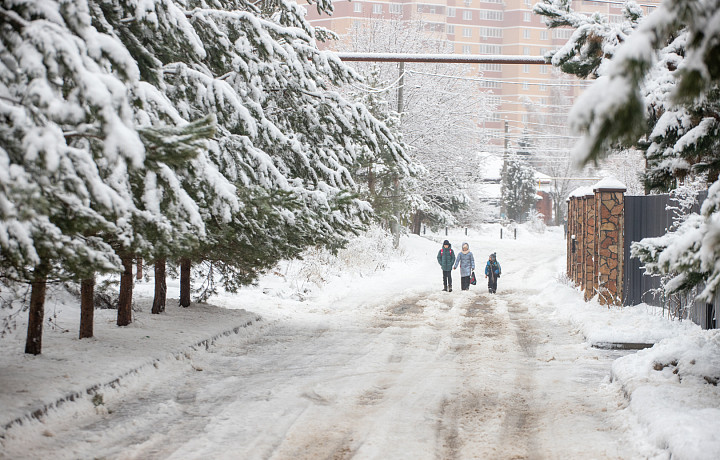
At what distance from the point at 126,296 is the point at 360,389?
406 cm

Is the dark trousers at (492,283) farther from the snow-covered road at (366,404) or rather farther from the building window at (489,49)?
the building window at (489,49)

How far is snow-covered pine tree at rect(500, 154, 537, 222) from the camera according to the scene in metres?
63.7

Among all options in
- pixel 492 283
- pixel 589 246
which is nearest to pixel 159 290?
pixel 589 246

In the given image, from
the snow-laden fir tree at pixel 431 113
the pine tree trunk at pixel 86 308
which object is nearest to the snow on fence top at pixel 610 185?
the pine tree trunk at pixel 86 308

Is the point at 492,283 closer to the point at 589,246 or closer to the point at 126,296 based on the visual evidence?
the point at 589,246

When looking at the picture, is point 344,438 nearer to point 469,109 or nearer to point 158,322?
point 158,322

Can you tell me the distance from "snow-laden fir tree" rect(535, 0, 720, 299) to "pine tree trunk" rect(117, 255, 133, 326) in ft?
19.1

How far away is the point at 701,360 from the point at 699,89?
475 centimetres

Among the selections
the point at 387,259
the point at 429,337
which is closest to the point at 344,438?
the point at 429,337

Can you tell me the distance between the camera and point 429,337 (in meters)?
10.9

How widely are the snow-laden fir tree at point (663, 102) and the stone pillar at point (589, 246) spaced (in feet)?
23.6

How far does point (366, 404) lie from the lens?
6.50 meters

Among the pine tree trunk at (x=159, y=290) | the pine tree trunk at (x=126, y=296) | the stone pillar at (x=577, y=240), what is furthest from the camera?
the stone pillar at (x=577, y=240)

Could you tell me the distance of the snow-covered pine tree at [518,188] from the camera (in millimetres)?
63688
